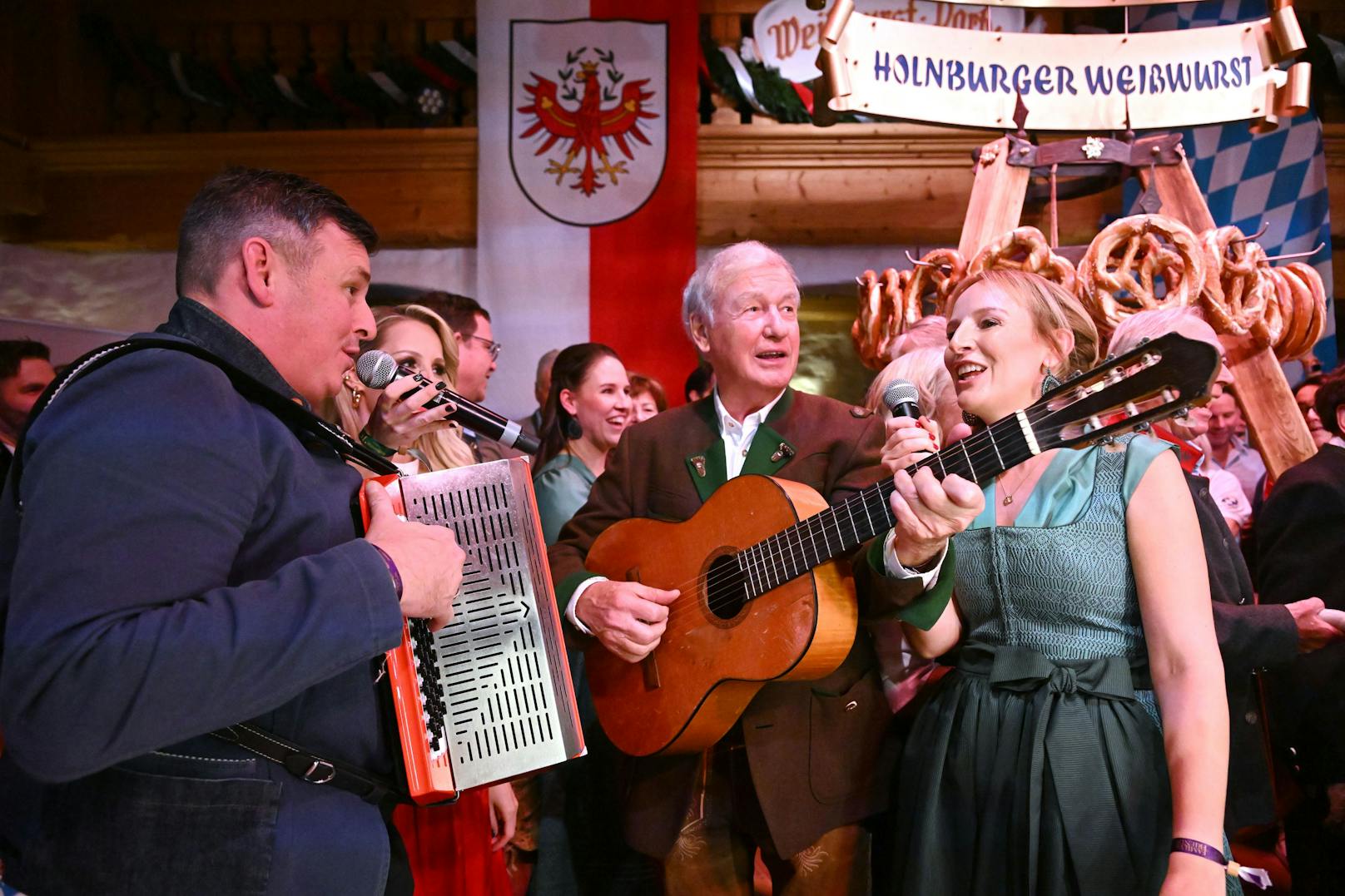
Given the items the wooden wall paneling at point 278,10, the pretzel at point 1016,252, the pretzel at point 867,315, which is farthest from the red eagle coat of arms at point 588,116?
the pretzel at point 1016,252

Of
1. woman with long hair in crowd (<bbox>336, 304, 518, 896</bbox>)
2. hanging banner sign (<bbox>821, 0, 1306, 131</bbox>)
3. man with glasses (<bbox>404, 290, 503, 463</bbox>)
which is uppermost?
hanging banner sign (<bbox>821, 0, 1306, 131</bbox>)

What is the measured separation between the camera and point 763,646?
2.09m

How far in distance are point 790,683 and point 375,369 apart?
1.16m

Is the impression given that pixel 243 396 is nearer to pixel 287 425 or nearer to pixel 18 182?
pixel 287 425

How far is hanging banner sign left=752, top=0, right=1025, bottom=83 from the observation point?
6.02m

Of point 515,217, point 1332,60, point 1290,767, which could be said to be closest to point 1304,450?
point 1290,767

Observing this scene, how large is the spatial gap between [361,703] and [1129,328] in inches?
93.1

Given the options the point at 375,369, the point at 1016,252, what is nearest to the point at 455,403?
the point at 375,369

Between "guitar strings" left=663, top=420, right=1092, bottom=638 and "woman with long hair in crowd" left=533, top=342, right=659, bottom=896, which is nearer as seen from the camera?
"guitar strings" left=663, top=420, right=1092, bottom=638

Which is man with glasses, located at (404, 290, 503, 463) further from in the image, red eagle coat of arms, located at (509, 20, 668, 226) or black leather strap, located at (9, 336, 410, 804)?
black leather strap, located at (9, 336, 410, 804)

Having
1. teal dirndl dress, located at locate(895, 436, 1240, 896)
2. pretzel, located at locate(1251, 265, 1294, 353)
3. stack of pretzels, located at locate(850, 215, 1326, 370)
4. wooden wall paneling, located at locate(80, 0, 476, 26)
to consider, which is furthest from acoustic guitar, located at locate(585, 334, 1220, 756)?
wooden wall paneling, located at locate(80, 0, 476, 26)

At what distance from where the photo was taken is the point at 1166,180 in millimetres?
3980

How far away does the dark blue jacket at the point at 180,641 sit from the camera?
1.24 metres

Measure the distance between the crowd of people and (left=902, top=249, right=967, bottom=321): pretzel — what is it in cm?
78
